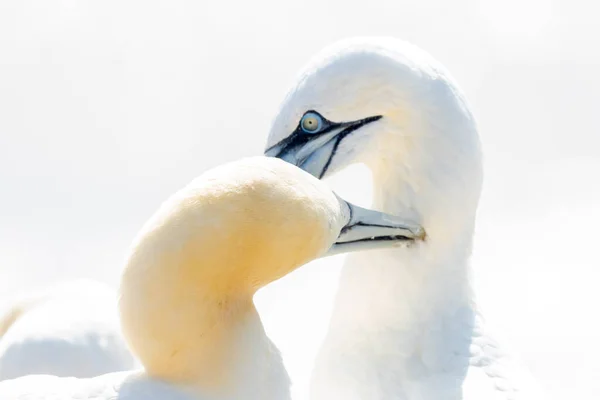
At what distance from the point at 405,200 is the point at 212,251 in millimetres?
1556

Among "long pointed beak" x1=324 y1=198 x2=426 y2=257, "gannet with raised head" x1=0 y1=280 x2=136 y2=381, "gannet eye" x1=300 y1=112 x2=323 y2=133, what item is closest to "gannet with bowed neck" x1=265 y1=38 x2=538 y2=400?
"gannet eye" x1=300 y1=112 x2=323 y2=133

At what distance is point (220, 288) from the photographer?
5.19m

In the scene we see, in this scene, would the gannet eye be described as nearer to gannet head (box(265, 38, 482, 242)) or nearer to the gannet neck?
gannet head (box(265, 38, 482, 242))

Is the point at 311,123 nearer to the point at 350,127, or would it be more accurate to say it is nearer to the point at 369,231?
the point at 350,127

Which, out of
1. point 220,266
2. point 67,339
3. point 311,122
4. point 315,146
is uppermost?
point 311,122

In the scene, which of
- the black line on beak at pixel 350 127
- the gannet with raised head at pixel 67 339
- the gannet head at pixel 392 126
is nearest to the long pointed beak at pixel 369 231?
the gannet head at pixel 392 126

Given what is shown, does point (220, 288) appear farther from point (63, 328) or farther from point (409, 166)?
point (63, 328)

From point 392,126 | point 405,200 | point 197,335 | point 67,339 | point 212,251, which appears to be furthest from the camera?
point 67,339

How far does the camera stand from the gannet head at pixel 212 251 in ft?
16.5

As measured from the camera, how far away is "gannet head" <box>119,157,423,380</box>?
5.02 m

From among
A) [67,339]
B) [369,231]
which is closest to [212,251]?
[369,231]

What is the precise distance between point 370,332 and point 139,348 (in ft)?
5.82

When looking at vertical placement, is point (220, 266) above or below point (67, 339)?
above

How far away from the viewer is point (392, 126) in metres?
6.33
